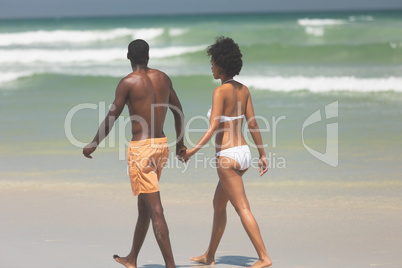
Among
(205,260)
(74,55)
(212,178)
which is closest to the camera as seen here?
(205,260)

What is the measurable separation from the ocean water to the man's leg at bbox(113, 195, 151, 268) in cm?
249

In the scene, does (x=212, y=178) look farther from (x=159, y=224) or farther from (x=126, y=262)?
(x=159, y=224)

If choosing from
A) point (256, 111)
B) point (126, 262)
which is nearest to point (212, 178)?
point (126, 262)

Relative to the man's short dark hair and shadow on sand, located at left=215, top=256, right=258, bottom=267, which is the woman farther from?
the man's short dark hair

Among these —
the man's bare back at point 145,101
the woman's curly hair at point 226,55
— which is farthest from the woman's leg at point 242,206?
the woman's curly hair at point 226,55

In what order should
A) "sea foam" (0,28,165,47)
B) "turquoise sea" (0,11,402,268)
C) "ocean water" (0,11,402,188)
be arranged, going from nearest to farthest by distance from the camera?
"turquoise sea" (0,11,402,268)
"ocean water" (0,11,402,188)
"sea foam" (0,28,165,47)

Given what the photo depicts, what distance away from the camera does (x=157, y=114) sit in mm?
4227

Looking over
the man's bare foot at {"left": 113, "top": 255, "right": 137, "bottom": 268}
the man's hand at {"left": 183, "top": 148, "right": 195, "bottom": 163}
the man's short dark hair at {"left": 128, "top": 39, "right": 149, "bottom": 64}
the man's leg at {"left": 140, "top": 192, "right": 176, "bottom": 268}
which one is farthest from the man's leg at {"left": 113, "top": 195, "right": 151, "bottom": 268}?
the man's short dark hair at {"left": 128, "top": 39, "right": 149, "bottom": 64}

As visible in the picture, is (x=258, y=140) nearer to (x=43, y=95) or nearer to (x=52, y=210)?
(x=52, y=210)

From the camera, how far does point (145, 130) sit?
4172 millimetres

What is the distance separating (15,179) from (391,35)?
2403 cm

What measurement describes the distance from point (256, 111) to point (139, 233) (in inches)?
294

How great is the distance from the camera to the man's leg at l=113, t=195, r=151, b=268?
14.2ft

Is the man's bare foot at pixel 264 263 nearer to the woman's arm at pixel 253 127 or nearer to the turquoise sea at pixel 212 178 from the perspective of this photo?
the turquoise sea at pixel 212 178
